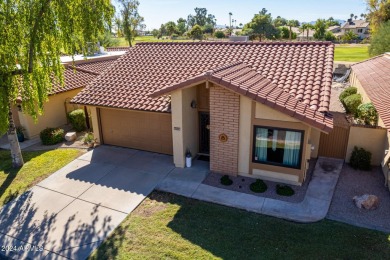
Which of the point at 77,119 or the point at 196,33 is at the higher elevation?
the point at 196,33

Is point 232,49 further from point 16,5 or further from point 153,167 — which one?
point 16,5

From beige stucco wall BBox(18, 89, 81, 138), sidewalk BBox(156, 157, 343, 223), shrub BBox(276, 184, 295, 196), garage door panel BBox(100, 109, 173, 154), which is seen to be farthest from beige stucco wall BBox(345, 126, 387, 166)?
beige stucco wall BBox(18, 89, 81, 138)

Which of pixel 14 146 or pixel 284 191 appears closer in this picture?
pixel 284 191

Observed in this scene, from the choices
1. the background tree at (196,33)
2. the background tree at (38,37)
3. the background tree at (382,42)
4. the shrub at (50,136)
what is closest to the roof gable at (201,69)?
the shrub at (50,136)

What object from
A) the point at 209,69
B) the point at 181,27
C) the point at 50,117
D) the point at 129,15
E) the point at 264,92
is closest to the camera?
the point at 264,92

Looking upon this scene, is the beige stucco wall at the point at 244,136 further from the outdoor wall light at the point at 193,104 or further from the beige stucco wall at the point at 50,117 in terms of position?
the beige stucco wall at the point at 50,117

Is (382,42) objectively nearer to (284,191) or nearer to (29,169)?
(284,191)

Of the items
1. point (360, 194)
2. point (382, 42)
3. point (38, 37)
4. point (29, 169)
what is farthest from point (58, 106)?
point (382, 42)
